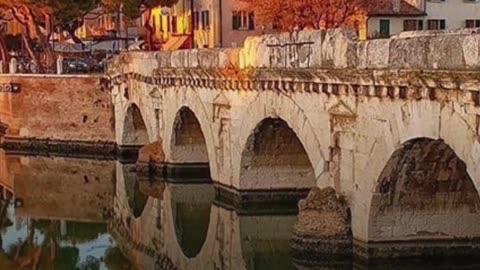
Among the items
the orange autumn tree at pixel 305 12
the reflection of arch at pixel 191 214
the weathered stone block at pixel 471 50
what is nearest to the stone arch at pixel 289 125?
the reflection of arch at pixel 191 214

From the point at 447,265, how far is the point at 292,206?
813 cm

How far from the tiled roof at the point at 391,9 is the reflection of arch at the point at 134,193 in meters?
18.4

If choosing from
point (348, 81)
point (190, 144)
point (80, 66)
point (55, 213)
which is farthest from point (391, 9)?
point (348, 81)

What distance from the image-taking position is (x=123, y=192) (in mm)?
35469

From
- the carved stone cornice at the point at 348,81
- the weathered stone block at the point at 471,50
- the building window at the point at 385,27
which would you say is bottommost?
the carved stone cornice at the point at 348,81

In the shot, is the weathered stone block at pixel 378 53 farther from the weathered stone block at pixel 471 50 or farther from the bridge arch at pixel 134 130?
the bridge arch at pixel 134 130

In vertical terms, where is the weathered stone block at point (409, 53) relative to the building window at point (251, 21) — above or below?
below

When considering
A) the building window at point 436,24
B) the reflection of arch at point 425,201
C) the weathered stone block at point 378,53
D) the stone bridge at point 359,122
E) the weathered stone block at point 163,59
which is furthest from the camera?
the building window at point 436,24

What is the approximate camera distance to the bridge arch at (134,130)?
41.9m

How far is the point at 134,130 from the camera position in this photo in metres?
42.5

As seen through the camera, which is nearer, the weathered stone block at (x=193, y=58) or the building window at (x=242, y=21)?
the weathered stone block at (x=193, y=58)

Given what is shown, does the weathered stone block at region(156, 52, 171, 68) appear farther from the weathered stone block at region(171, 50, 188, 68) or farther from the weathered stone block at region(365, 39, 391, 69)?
the weathered stone block at region(365, 39, 391, 69)

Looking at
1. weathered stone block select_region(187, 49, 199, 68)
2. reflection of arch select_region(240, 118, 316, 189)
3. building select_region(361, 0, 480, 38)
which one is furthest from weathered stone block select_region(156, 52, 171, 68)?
building select_region(361, 0, 480, 38)

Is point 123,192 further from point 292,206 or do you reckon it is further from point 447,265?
point 447,265
